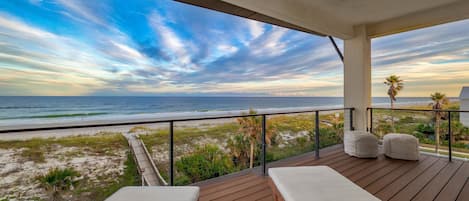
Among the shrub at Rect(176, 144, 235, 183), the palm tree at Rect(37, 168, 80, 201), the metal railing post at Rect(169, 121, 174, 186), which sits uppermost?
the metal railing post at Rect(169, 121, 174, 186)

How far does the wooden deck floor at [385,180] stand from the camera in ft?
6.89

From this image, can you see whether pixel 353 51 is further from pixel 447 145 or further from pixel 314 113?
pixel 447 145

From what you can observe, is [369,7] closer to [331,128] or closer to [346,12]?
[346,12]

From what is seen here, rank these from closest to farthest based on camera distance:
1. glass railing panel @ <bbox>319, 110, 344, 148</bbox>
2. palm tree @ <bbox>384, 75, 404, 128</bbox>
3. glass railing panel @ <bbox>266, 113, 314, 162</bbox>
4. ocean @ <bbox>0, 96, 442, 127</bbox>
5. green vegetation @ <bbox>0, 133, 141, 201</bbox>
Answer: green vegetation @ <bbox>0, 133, 141, 201</bbox> < glass railing panel @ <bbox>266, 113, 314, 162</bbox> < glass railing panel @ <bbox>319, 110, 344, 148</bbox> < palm tree @ <bbox>384, 75, 404, 128</bbox> < ocean @ <bbox>0, 96, 442, 127</bbox>

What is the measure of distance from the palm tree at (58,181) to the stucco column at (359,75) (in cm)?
498

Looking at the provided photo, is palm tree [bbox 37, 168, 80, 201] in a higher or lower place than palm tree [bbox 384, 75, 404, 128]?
lower

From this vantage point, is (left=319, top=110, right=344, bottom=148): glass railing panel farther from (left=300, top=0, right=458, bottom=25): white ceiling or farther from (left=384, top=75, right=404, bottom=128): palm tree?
(left=384, top=75, right=404, bottom=128): palm tree

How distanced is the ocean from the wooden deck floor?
4.54 metres

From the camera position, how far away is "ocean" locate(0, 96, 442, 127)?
12891mm

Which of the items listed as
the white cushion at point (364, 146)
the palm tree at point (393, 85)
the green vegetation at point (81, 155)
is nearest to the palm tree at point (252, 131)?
the white cushion at point (364, 146)

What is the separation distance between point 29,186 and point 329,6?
477 cm

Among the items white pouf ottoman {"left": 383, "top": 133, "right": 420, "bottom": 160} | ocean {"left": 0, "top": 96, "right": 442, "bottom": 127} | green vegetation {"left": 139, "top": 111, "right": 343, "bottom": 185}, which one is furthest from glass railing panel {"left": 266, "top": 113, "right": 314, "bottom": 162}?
ocean {"left": 0, "top": 96, "right": 442, "bottom": 127}

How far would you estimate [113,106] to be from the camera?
17219 millimetres

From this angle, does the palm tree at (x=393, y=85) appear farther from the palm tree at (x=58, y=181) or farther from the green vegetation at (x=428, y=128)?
the palm tree at (x=58, y=181)
